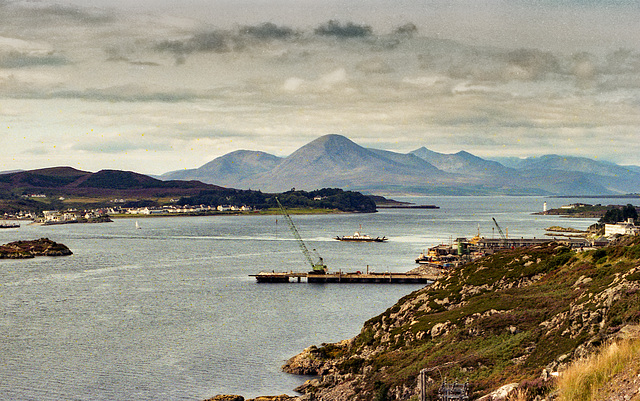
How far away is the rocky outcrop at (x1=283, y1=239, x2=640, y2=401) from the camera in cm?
3241

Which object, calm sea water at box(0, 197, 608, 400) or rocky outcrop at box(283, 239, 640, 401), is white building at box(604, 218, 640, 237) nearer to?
calm sea water at box(0, 197, 608, 400)

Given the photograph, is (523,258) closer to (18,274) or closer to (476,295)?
(476,295)

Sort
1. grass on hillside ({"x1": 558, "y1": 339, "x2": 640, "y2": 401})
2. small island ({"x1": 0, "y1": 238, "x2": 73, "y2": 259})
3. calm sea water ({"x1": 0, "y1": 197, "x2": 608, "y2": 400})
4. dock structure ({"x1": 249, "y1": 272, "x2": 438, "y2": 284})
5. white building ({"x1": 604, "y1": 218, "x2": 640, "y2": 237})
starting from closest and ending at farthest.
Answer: grass on hillside ({"x1": 558, "y1": 339, "x2": 640, "y2": 401}) < calm sea water ({"x1": 0, "y1": 197, "x2": 608, "y2": 400}) < dock structure ({"x1": 249, "y1": 272, "x2": 438, "y2": 284}) < white building ({"x1": 604, "y1": 218, "x2": 640, "y2": 237}) < small island ({"x1": 0, "y1": 238, "x2": 73, "y2": 259})

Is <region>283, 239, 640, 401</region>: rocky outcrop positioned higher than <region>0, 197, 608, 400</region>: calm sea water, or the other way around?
<region>283, 239, 640, 401</region>: rocky outcrop

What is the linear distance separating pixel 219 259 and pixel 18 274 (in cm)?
4326

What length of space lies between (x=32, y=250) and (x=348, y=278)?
95.3 m

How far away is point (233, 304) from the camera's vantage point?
9688 cm

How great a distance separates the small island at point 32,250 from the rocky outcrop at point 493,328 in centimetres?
12750

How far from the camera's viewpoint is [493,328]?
142 feet

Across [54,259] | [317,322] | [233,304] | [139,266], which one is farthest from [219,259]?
[317,322]

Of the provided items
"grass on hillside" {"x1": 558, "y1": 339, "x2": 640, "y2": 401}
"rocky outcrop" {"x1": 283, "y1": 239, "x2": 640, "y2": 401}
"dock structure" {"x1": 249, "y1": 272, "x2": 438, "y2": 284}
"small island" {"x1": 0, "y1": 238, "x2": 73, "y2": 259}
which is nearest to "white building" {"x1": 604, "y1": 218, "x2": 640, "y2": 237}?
"dock structure" {"x1": 249, "y1": 272, "x2": 438, "y2": 284}

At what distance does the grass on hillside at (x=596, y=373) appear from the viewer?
21.5 meters

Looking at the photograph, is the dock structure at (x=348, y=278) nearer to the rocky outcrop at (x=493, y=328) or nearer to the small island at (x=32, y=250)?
the rocky outcrop at (x=493, y=328)

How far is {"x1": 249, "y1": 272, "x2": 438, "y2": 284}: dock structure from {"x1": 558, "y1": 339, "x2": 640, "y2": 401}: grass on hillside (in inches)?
3793
